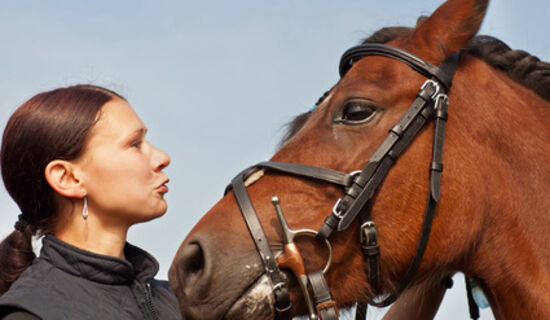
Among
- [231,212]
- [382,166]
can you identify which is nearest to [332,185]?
[382,166]

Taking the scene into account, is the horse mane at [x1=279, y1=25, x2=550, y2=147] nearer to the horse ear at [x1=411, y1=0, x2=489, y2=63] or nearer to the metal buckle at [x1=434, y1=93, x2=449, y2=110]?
the horse ear at [x1=411, y1=0, x2=489, y2=63]

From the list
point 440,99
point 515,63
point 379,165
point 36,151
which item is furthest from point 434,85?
point 36,151

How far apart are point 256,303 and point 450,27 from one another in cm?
179

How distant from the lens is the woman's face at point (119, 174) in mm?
3117

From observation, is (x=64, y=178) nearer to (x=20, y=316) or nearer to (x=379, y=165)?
(x=20, y=316)

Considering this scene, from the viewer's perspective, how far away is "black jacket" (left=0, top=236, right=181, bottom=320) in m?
2.65

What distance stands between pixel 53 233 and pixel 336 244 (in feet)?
4.92

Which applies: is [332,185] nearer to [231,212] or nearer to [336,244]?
[336,244]

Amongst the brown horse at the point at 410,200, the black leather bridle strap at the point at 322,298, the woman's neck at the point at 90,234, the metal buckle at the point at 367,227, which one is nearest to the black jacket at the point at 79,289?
the woman's neck at the point at 90,234

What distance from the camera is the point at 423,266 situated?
3.09 m

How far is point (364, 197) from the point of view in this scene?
2.88 m

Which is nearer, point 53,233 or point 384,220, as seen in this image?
point 384,220

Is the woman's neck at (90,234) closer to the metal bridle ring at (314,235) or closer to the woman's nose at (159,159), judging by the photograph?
the woman's nose at (159,159)

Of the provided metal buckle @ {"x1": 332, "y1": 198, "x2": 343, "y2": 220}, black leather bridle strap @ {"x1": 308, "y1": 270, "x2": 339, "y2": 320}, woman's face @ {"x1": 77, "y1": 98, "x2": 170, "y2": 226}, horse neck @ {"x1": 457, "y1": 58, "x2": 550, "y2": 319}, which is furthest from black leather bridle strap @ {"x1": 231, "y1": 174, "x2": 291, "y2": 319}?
horse neck @ {"x1": 457, "y1": 58, "x2": 550, "y2": 319}
